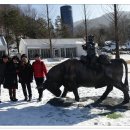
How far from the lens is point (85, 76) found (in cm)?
952

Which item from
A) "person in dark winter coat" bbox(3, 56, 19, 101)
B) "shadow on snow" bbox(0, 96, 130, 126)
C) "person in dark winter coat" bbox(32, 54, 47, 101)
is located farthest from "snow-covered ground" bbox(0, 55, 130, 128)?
"person in dark winter coat" bbox(32, 54, 47, 101)

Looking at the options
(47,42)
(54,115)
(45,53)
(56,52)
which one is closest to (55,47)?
(56,52)

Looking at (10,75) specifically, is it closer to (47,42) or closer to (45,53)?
(45,53)

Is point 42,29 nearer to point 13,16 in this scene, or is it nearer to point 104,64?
point 13,16

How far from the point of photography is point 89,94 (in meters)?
11.5

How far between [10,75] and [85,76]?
235 cm

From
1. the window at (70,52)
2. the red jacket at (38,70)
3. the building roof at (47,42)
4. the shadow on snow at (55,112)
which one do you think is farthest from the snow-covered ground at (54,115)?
the window at (70,52)

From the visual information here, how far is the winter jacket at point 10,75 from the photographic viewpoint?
10195 millimetres

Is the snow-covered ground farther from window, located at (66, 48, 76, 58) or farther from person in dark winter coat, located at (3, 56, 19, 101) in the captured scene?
window, located at (66, 48, 76, 58)

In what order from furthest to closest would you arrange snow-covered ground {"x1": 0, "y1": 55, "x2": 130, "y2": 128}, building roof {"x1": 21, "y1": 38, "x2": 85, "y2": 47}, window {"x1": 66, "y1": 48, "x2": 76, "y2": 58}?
window {"x1": 66, "y1": 48, "x2": 76, "y2": 58} → building roof {"x1": 21, "y1": 38, "x2": 85, "y2": 47} → snow-covered ground {"x1": 0, "y1": 55, "x2": 130, "y2": 128}

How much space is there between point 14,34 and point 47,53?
20.1 ft

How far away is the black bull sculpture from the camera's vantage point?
30.8 ft

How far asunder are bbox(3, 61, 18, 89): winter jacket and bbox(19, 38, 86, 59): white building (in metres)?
35.4

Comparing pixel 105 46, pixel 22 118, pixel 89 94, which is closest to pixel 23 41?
pixel 105 46
